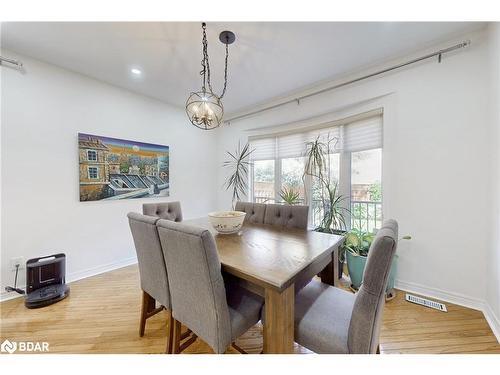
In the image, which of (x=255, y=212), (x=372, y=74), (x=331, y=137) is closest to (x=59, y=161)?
(x=255, y=212)

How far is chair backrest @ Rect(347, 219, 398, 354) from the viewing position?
2.49ft

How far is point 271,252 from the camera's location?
3.79 ft

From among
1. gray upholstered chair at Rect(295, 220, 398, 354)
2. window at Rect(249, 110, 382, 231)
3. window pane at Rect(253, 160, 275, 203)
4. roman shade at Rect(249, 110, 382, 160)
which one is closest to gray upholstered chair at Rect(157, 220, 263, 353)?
gray upholstered chair at Rect(295, 220, 398, 354)

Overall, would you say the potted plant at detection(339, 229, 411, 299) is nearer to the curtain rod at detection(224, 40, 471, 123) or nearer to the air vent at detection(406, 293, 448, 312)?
the air vent at detection(406, 293, 448, 312)

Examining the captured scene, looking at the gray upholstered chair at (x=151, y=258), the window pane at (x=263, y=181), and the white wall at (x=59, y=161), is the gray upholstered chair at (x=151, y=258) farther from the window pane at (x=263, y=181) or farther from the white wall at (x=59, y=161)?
the window pane at (x=263, y=181)

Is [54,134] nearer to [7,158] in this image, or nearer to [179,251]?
[7,158]

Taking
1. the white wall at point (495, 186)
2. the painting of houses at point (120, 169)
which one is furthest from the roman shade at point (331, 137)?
the painting of houses at point (120, 169)

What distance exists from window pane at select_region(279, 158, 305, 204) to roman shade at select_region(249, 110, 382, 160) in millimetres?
117

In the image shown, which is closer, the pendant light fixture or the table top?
the table top

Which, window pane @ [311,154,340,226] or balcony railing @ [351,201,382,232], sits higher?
window pane @ [311,154,340,226]

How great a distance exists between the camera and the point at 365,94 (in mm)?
2281

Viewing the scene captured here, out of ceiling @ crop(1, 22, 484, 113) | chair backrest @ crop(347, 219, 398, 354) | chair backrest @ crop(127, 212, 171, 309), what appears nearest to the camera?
chair backrest @ crop(347, 219, 398, 354)

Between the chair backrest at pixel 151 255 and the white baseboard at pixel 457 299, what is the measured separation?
7.59 ft

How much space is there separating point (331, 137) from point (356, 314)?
2384mm
